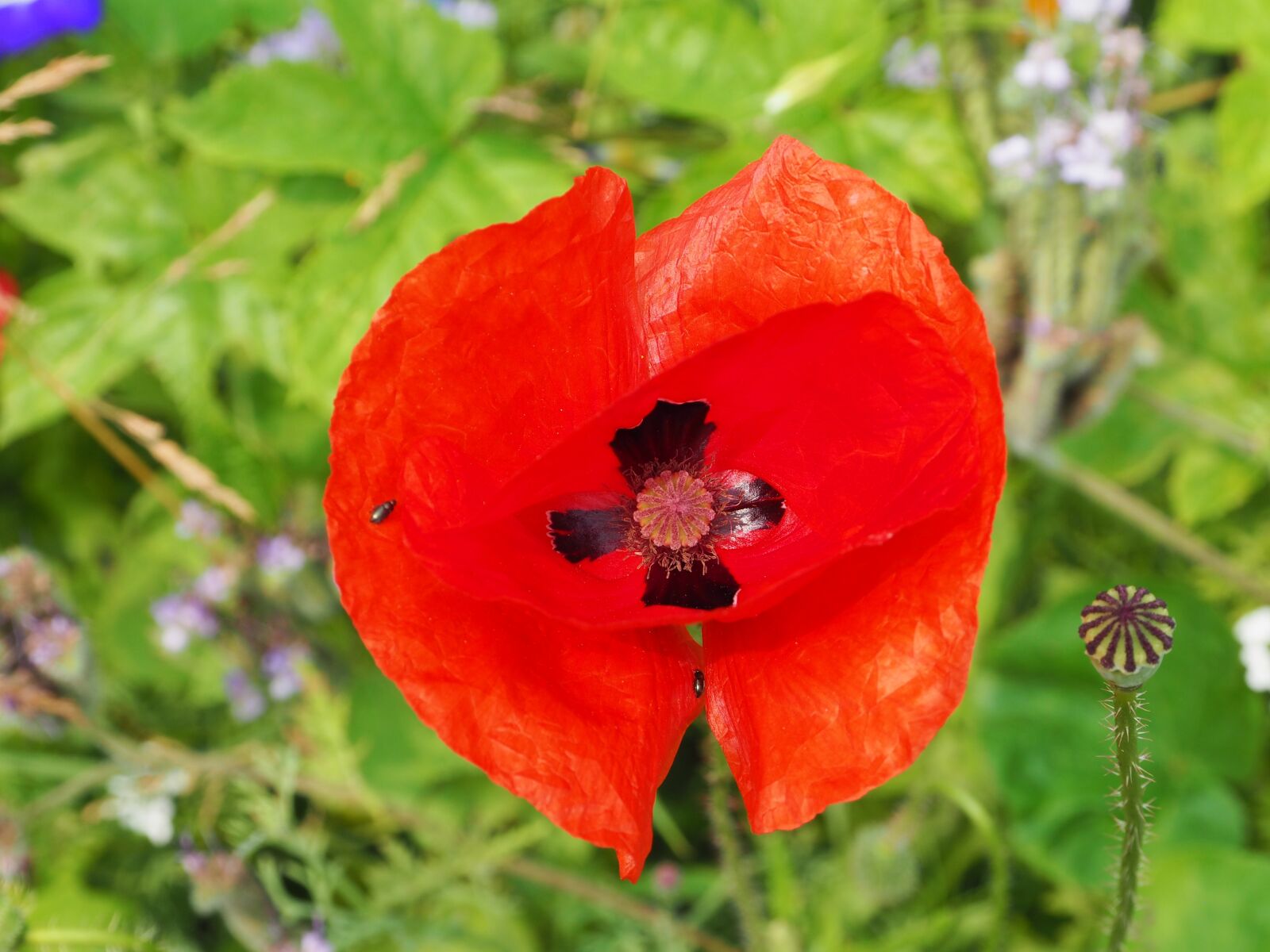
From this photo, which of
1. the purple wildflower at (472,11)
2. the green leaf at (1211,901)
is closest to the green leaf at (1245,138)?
the green leaf at (1211,901)

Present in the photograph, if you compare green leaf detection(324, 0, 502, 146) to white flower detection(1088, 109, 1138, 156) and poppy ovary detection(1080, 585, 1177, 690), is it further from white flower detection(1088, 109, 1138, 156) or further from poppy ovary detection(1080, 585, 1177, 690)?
poppy ovary detection(1080, 585, 1177, 690)

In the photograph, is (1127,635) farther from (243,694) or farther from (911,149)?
(243,694)

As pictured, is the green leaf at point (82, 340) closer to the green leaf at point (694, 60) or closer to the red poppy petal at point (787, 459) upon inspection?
the green leaf at point (694, 60)

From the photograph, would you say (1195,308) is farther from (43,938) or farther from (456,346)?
(43,938)

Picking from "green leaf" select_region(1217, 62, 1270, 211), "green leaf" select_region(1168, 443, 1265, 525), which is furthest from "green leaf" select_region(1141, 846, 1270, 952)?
"green leaf" select_region(1217, 62, 1270, 211)

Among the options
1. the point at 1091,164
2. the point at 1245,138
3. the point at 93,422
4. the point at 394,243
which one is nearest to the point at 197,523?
the point at 93,422

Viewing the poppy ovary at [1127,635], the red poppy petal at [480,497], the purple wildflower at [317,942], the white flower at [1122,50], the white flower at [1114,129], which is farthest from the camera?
the white flower at [1122,50]
